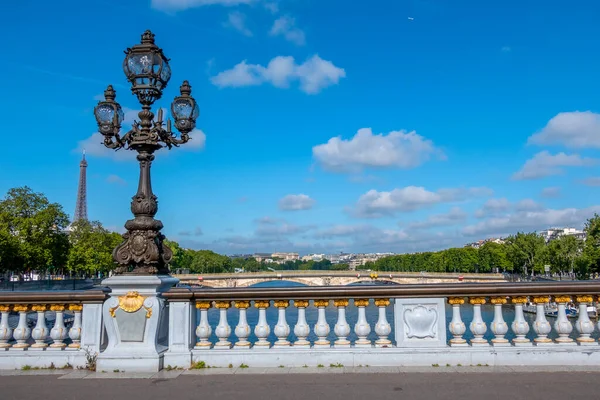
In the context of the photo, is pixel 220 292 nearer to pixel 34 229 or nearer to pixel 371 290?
pixel 371 290

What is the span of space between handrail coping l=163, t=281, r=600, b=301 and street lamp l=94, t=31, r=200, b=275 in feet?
2.41

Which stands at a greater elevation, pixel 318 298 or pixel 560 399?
pixel 318 298

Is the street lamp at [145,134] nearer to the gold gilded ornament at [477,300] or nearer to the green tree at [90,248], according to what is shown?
the gold gilded ornament at [477,300]

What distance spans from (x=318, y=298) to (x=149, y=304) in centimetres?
239

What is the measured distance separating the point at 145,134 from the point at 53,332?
322 centimetres

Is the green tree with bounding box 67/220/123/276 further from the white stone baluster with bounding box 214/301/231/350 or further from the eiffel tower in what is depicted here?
the white stone baluster with bounding box 214/301/231/350

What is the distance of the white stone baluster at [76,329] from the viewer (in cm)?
764

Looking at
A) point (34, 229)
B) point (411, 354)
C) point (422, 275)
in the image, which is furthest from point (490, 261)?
point (411, 354)

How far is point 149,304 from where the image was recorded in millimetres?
7379

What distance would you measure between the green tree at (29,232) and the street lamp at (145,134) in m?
58.8

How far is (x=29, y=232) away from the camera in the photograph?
2552 inches

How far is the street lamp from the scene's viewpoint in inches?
303

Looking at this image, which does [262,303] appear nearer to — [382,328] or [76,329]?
[382,328]

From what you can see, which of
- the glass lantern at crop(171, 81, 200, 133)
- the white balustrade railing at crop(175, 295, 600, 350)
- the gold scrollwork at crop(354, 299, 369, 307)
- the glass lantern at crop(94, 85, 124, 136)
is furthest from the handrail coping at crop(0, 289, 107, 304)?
the gold scrollwork at crop(354, 299, 369, 307)
